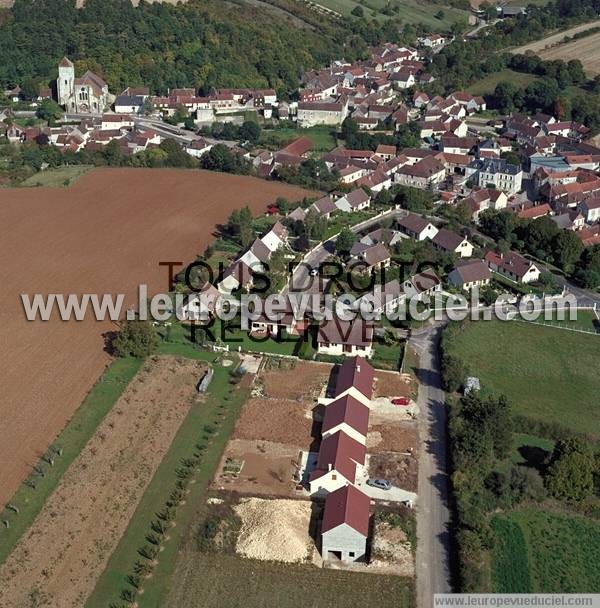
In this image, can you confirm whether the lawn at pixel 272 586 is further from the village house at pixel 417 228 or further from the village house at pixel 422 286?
the village house at pixel 417 228

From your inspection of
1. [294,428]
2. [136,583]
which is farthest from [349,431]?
[136,583]

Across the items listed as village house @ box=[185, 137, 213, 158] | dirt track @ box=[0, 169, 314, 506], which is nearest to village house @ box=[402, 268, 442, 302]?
dirt track @ box=[0, 169, 314, 506]

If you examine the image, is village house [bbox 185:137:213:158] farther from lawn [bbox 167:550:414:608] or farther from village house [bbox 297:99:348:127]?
lawn [bbox 167:550:414:608]

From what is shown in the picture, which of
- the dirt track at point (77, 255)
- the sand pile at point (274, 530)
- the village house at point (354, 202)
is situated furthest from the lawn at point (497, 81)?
the sand pile at point (274, 530)

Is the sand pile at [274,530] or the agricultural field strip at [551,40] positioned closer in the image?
the sand pile at [274,530]

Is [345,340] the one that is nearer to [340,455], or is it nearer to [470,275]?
[340,455]

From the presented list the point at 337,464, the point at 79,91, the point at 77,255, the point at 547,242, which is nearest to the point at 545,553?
the point at 337,464

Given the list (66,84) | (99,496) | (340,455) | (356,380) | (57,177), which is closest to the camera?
(99,496)

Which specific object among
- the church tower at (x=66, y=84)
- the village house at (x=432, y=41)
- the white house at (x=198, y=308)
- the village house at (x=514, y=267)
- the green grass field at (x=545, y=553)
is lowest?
the green grass field at (x=545, y=553)
